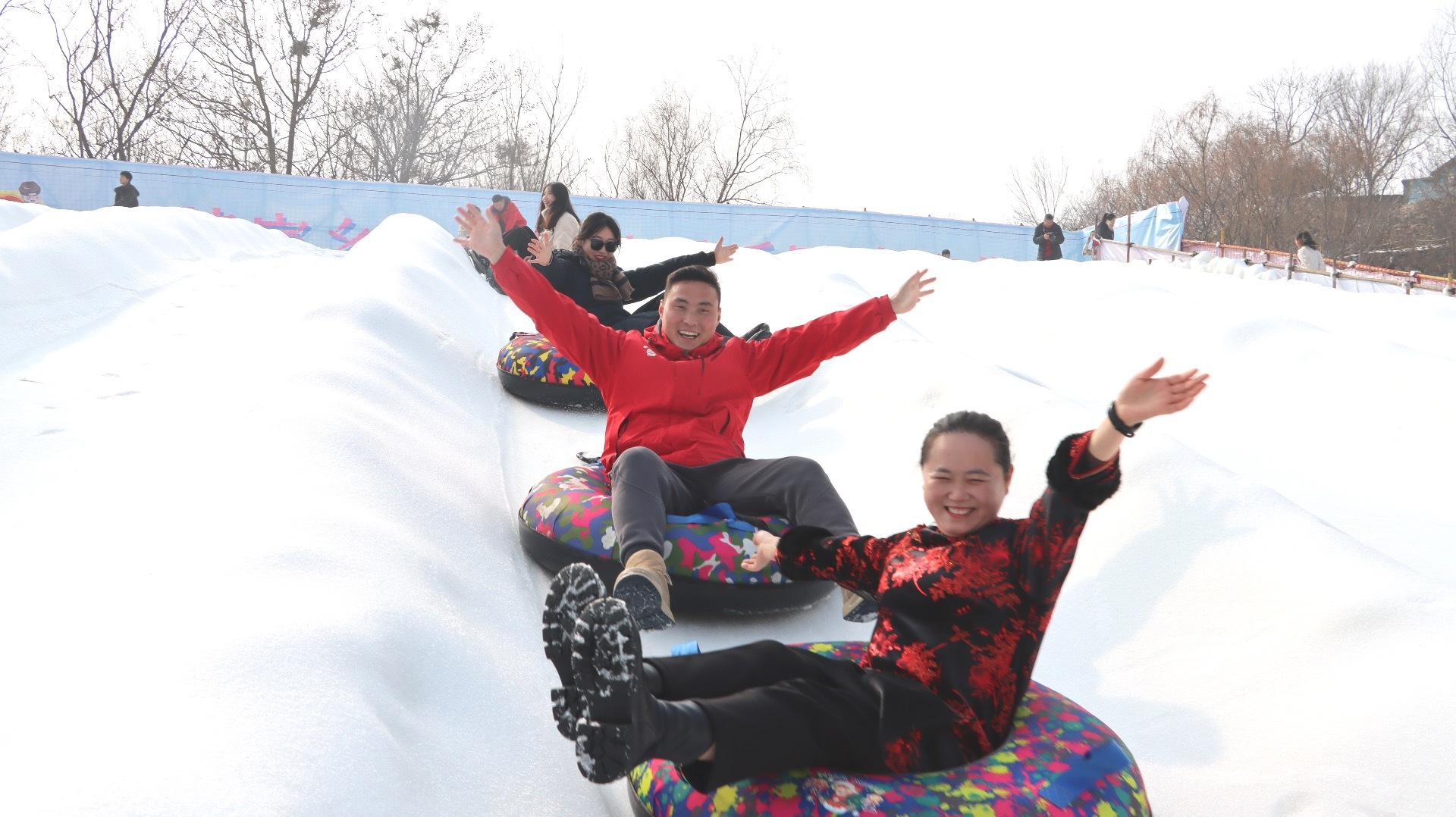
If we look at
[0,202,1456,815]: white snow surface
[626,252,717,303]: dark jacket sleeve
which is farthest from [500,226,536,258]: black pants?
[626,252,717,303]: dark jacket sleeve

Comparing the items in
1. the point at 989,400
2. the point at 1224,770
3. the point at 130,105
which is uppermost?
the point at 130,105

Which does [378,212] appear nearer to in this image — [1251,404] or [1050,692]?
[1251,404]

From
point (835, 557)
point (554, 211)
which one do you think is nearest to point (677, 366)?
point (835, 557)

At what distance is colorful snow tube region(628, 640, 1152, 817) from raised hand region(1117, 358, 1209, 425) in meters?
0.57

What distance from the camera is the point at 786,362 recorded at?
3.27m

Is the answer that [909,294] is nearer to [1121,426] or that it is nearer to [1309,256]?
[1121,426]

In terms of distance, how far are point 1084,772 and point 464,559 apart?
175 cm

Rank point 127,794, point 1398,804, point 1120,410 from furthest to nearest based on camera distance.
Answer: point 1398,804 < point 1120,410 < point 127,794

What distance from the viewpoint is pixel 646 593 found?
7.90 feet

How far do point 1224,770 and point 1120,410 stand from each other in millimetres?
1052

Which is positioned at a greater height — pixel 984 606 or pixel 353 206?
pixel 353 206

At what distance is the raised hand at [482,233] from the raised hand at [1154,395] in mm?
2053

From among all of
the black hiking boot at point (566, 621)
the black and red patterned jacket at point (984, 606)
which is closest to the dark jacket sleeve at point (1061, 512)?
the black and red patterned jacket at point (984, 606)

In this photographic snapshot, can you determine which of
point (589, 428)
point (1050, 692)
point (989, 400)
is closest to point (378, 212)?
point (589, 428)
